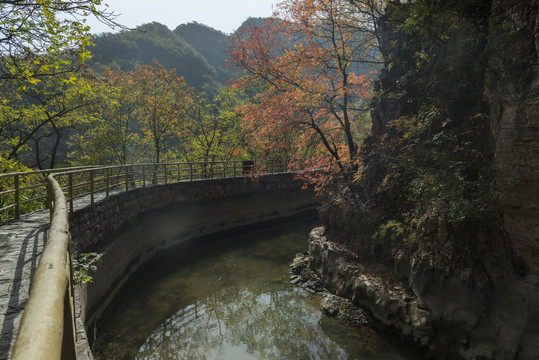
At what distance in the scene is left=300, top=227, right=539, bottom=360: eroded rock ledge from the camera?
5.75 metres

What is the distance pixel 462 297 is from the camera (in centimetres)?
649

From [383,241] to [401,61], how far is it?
5.78m

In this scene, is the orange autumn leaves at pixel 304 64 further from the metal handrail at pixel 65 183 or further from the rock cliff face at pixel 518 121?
the rock cliff face at pixel 518 121

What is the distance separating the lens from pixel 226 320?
29.4 ft

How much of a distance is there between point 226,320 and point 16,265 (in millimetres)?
→ 5781

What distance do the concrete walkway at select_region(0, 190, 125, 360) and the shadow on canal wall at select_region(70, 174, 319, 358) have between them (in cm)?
57

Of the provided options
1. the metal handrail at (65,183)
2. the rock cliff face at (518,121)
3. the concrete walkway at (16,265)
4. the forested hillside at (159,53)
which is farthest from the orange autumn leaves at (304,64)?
the forested hillside at (159,53)

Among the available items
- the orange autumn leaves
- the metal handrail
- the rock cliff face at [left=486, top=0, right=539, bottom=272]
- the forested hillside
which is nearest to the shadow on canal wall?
the metal handrail

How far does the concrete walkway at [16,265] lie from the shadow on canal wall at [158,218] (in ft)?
1.87

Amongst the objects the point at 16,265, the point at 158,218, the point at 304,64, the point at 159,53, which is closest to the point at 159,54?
the point at 159,53

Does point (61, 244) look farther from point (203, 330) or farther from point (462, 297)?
point (203, 330)

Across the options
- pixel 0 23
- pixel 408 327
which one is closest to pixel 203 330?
pixel 408 327

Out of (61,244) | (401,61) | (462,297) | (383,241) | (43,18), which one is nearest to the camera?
(61,244)

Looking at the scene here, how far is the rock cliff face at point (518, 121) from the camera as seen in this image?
574 centimetres
